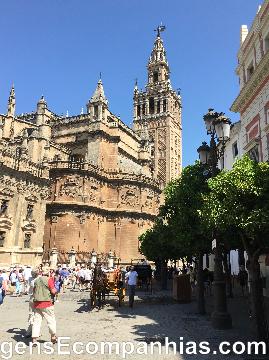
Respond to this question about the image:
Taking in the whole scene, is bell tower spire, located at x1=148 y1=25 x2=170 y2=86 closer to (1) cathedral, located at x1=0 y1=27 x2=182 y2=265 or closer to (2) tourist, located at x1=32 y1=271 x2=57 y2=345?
(1) cathedral, located at x1=0 y1=27 x2=182 y2=265

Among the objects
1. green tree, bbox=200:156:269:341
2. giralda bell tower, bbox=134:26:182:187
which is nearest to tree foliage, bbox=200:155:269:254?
green tree, bbox=200:156:269:341

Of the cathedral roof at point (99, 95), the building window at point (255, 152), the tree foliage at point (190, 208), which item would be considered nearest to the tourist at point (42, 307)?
the tree foliage at point (190, 208)

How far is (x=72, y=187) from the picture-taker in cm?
4078

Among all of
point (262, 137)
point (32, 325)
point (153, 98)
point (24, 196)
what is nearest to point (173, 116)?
point (153, 98)

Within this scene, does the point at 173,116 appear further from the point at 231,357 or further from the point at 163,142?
the point at 231,357

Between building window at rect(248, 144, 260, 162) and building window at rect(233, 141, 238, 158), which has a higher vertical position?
building window at rect(233, 141, 238, 158)

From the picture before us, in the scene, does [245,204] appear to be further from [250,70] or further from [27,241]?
[27,241]

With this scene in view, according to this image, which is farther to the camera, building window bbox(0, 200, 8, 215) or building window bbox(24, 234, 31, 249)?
building window bbox(24, 234, 31, 249)

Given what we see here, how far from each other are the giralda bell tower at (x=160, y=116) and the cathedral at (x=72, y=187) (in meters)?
13.9

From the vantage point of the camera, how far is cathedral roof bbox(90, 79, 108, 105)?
46.2 metres

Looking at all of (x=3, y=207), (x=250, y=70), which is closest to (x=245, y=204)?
(x=250, y=70)

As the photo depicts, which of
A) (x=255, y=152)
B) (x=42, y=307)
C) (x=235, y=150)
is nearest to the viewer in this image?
(x=42, y=307)

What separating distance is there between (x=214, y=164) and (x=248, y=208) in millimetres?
2513

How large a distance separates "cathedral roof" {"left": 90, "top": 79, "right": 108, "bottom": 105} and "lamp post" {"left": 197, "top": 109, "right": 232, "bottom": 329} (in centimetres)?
3581
